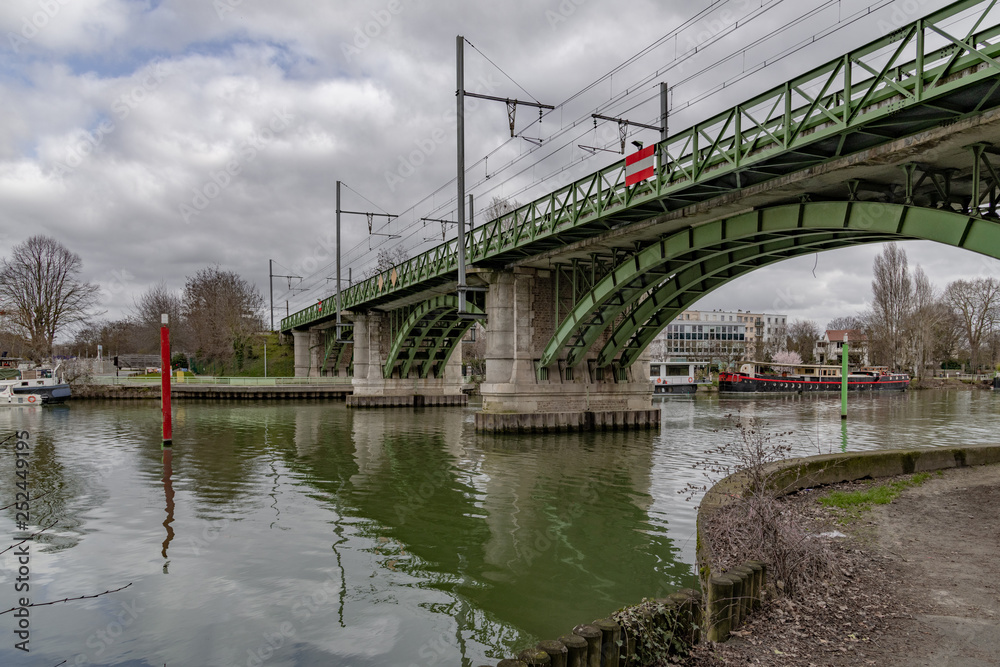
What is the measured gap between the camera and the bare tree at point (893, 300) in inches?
2778

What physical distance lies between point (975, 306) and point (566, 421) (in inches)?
3132

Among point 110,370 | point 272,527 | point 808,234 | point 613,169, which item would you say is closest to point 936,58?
point 808,234

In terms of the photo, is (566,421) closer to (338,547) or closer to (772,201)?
(772,201)

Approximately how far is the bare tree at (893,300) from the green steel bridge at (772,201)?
59.7 meters

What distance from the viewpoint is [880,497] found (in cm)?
945

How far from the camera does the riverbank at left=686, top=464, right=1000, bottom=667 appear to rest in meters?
4.61

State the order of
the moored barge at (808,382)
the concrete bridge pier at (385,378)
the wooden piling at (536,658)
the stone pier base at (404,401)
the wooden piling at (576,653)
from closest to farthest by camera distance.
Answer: the wooden piling at (536,658) → the wooden piling at (576,653) → the stone pier base at (404,401) → the concrete bridge pier at (385,378) → the moored barge at (808,382)

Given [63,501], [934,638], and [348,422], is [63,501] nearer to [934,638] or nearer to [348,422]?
[934,638]

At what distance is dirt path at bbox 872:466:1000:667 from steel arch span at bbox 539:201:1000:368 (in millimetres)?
4169

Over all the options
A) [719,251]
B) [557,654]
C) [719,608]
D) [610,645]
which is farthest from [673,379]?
[557,654]

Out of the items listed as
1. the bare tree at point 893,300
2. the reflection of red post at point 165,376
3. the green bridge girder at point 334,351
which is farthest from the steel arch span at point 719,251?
the bare tree at point 893,300

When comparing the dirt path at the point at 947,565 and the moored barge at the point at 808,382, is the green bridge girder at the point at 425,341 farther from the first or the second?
the moored barge at the point at 808,382

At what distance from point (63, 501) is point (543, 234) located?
586 inches

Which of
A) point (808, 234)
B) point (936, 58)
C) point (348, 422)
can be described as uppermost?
point (936, 58)
